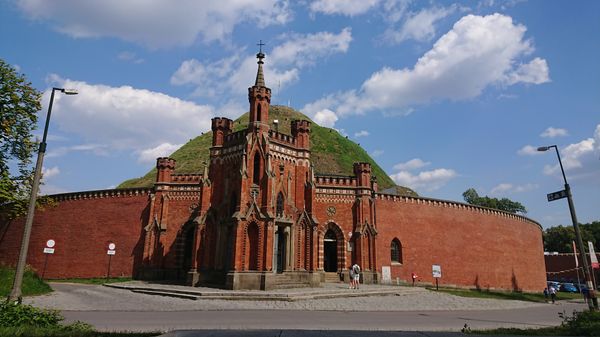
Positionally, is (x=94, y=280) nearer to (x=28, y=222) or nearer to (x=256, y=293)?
(x=256, y=293)

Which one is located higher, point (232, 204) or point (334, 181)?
point (334, 181)

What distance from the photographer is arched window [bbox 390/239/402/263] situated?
36209 millimetres

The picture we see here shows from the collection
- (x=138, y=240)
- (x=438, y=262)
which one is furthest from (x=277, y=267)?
(x=438, y=262)

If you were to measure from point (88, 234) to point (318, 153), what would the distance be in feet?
112

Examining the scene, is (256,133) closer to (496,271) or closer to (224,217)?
(224,217)

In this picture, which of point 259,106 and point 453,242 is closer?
point 259,106

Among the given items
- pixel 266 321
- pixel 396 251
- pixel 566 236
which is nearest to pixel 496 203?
pixel 566 236

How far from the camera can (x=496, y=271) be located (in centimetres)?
4078

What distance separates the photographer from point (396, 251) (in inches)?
1436

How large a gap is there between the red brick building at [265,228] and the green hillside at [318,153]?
599 inches

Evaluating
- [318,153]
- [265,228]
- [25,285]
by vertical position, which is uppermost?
[318,153]

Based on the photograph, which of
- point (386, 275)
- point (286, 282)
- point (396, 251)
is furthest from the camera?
point (396, 251)

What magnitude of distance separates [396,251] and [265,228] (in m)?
15.2

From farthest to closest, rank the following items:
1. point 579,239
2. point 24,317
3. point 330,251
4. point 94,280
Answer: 1. point 330,251
2. point 94,280
3. point 579,239
4. point 24,317
